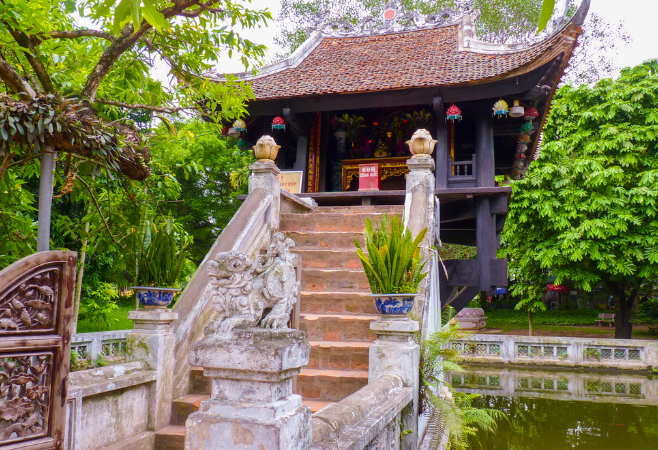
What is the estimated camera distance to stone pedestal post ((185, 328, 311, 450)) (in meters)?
1.93

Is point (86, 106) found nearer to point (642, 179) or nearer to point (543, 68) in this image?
point (543, 68)

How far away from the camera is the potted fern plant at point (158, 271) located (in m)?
3.92

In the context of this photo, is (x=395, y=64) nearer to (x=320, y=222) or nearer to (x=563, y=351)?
(x=320, y=222)

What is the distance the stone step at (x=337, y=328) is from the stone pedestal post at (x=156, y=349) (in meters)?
1.53

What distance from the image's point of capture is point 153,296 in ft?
12.9

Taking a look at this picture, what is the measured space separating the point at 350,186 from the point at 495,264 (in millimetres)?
4894

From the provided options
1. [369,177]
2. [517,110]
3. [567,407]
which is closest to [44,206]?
[369,177]

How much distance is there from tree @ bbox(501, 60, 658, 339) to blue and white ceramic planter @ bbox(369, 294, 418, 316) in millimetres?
10831

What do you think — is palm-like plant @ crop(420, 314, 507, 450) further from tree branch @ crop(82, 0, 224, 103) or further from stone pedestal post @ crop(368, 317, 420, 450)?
tree branch @ crop(82, 0, 224, 103)

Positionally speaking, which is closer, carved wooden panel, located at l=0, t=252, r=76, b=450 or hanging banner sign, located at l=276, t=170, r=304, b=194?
carved wooden panel, located at l=0, t=252, r=76, b=450

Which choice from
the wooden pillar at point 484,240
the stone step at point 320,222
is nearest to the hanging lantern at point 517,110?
the wooden pillar at point 484,240

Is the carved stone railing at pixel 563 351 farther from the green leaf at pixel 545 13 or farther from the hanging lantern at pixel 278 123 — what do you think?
the green leaf at pixel 545 13

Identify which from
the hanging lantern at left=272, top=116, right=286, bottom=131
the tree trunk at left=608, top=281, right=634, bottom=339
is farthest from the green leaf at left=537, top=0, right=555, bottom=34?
the tree trunk at left=608, top=281, right=634, bottom=339

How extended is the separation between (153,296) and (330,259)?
2.73 m
